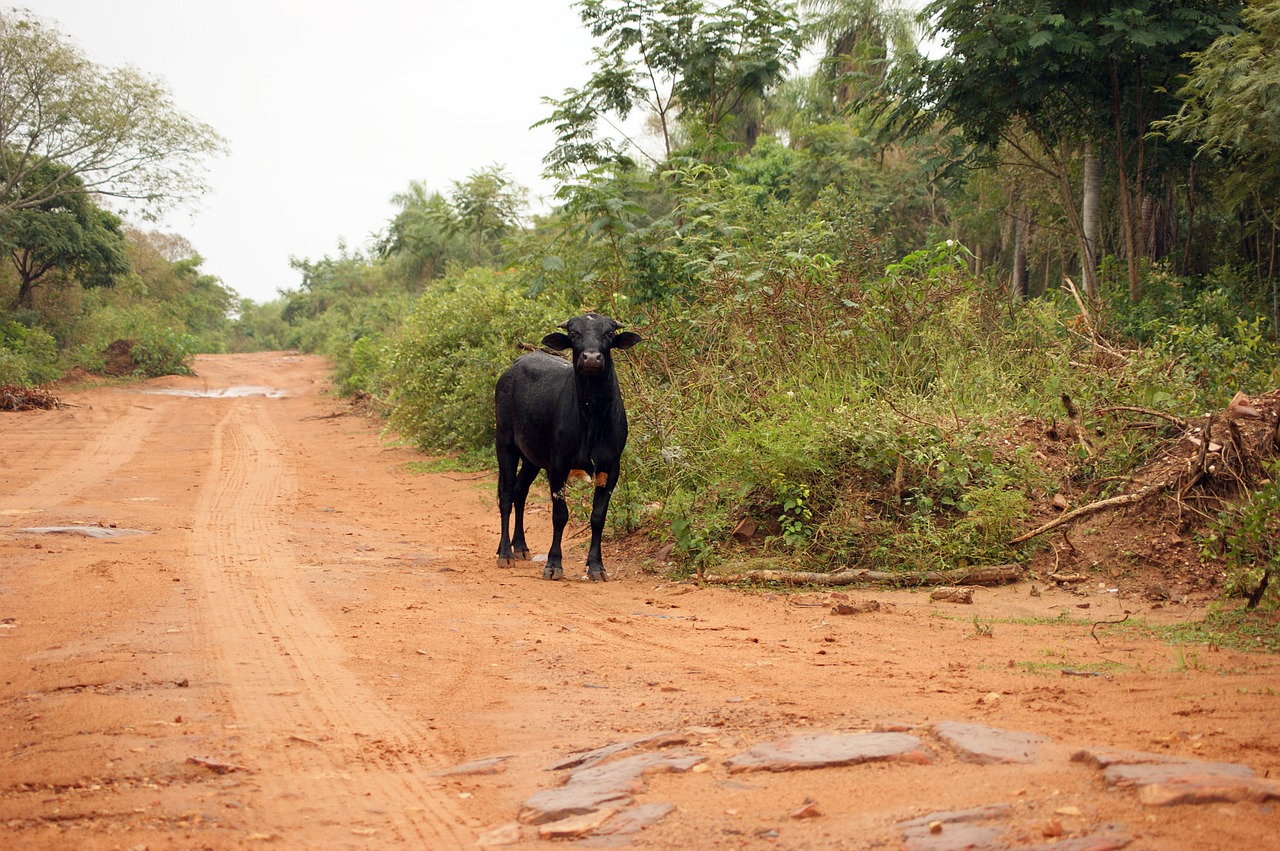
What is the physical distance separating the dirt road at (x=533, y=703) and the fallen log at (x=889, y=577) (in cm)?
28

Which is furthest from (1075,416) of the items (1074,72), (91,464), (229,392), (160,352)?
(160,352)

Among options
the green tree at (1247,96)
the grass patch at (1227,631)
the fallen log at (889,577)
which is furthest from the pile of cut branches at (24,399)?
the grass patch at (1227,631)

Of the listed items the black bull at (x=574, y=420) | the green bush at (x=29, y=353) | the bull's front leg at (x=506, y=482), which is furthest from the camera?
the green bush at (x=29, y=353)

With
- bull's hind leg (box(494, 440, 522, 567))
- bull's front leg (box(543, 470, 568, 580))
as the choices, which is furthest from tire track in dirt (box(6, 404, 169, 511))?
bull's front leg (box(543, 470, 568, 580))

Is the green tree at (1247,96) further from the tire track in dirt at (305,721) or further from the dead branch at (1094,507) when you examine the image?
the tire track in dirt at (305,721)

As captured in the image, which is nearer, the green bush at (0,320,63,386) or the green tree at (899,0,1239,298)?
the green tree at (899,0,1239,298)

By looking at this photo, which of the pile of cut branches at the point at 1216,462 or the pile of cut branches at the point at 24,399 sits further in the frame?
the pile of cut branches at the point at 24,399

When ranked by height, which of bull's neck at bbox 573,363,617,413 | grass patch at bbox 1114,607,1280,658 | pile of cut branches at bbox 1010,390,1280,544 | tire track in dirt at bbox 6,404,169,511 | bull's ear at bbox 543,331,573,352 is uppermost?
bull's ear at bbox 543,331,573,352

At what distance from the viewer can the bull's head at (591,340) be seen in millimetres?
7793

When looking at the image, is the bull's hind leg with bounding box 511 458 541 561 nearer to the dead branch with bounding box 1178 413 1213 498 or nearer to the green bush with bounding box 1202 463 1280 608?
the dead branch with bounding box 1178 413 1213 498

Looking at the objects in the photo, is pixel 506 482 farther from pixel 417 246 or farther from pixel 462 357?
pixel 417 246

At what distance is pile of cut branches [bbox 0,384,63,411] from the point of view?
21.5 m

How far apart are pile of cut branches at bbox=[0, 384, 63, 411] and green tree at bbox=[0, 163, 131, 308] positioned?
24.2 feet

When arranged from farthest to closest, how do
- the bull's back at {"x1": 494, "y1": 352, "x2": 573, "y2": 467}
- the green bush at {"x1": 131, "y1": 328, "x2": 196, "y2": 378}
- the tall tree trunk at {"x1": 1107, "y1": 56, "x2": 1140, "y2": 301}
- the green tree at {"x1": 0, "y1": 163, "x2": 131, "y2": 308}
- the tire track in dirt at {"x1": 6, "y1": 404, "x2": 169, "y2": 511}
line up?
the green bush at {"x1": 131, "y1": 328, "x2": 196, "y2": 378}, the green tree at {"x1": 0, "y1": 163, "x2": 131, "y2": 308}, the tall tree trunk at {"x1": 1107, "y1": 56, "x2": 1140, "y2": 301}, the tire track in dirt at {"x1": 6, "y1": 404, "x2": 169, "y2": 511}, the bull's back at {"x1": 494, "y1": 352, "x2": 573, "y2": 467}
